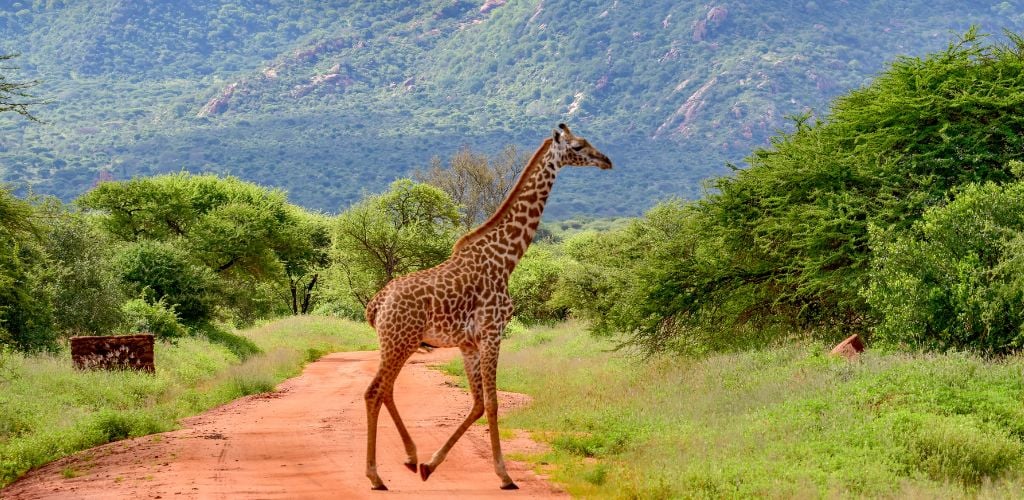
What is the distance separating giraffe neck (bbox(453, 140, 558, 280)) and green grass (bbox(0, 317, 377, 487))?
6147 millimetres

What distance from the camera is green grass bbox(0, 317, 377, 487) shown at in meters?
16.0

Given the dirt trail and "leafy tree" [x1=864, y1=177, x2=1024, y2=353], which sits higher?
"leafy tree" [x1=864, y1=177, x2=1024, y2=353]

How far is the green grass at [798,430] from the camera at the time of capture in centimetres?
1162

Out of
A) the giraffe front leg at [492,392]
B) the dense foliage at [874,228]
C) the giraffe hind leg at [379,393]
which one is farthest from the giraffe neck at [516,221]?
the dense foliage at [874,228]

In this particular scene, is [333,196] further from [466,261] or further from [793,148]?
[466,261]

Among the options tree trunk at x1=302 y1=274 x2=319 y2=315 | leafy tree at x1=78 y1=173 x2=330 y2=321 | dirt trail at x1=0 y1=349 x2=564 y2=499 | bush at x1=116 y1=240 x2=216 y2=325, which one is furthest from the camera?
tree trunk at x1=302 y1=274 x2=319 y2=315

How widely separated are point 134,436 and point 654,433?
863 cm

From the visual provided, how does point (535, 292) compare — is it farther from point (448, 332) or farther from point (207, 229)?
point (448, 332)

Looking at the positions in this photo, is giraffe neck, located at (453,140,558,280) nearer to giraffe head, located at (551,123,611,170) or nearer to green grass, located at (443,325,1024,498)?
giraffe head, located at (551,123,611,170)

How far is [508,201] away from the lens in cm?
1276

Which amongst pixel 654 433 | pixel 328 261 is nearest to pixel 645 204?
pixel 328 261

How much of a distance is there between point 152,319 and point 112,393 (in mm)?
13597

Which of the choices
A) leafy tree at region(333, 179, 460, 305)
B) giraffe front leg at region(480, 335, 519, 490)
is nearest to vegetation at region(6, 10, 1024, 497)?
giraffe front leg at region(480, 335, 519, 490)

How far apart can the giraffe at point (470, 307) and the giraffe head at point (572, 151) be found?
12mm
